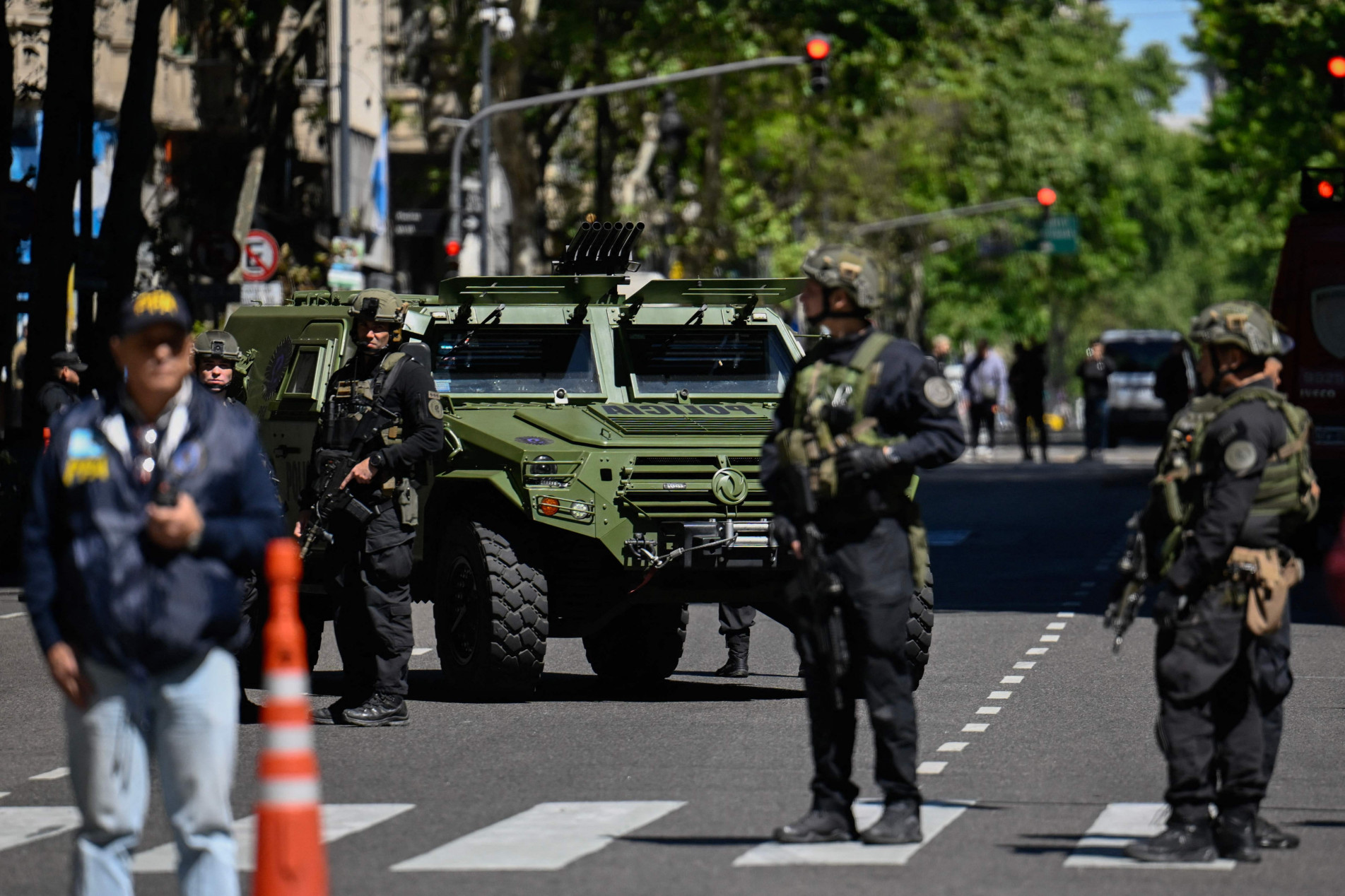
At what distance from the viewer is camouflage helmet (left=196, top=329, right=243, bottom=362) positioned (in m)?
12.4

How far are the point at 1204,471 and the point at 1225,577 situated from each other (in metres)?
0.32

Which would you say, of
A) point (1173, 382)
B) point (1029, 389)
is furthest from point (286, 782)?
point (1029, 389)

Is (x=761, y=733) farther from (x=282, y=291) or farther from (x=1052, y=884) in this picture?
(x=282, y=291)

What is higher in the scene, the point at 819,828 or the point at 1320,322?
the point at 1320,322

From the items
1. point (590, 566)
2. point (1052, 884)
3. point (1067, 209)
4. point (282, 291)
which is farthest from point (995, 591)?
point (1067, 209)

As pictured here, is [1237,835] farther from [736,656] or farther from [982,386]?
[982,386]

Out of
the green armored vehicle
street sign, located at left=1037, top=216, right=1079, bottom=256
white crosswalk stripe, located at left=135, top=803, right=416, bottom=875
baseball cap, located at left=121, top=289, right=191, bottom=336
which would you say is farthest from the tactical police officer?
street sign, located at left=1037, top=216, right=1079, bottom=256

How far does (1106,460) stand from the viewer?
43.6 meters

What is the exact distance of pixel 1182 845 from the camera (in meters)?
7.96

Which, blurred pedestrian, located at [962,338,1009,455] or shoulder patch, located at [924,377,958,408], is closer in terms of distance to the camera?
shoulder patch, located at [924,377,958,408]

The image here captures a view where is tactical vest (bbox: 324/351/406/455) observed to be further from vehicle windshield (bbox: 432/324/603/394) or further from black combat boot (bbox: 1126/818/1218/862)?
black combat boot (bbox: 1126/818/1218/862)

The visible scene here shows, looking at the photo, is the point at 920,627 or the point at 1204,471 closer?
the point at 1204,471

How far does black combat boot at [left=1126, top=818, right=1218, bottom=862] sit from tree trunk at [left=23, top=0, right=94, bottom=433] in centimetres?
1748

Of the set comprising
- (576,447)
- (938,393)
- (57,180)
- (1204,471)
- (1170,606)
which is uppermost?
(57,180)
